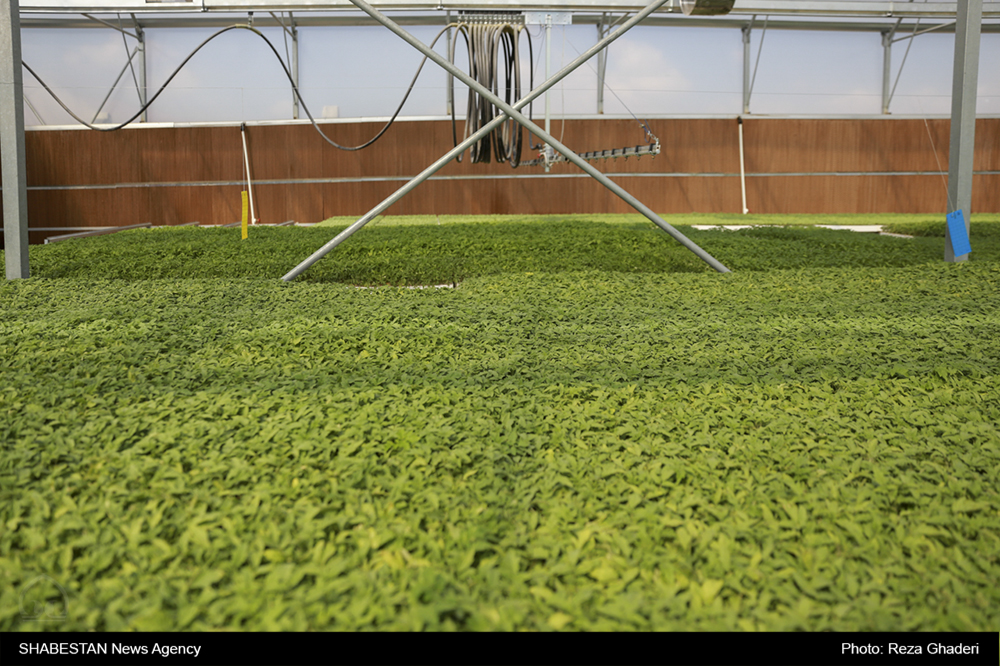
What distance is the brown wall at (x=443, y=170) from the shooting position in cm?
1234

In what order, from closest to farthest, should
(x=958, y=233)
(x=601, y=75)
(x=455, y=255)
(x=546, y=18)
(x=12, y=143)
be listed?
1. (x=12, y=143)
2. (x=958, y=233)
3. (x=455, y=255)
4. (x=546, y=18)
5. (x=601, y=75)

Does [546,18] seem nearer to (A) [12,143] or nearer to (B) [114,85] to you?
(A) [12,143]

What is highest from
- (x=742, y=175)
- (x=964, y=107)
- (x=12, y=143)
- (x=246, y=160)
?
(x=246, y=160)

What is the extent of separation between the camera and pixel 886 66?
12531 millimetres

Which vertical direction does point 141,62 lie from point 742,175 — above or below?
above

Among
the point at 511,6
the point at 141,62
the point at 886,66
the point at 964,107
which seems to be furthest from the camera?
the point at 886,66

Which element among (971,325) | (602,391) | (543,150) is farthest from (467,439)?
(543,150)

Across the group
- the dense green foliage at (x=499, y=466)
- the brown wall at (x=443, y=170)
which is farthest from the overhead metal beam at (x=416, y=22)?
the dense green foliage at (x=499, y=466)

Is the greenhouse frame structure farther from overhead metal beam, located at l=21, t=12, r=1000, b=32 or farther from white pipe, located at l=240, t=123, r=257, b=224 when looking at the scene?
white pipe, located at l=240, t=123, r=257, b=224

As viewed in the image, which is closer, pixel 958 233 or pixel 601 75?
pixel 958 233

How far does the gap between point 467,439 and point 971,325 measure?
90.5 inches
